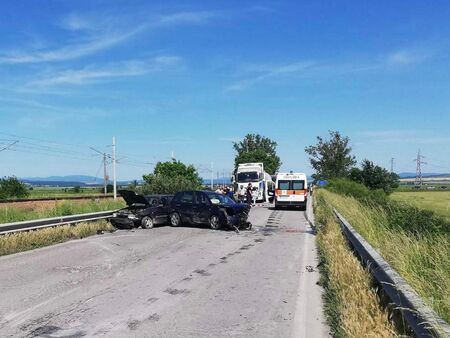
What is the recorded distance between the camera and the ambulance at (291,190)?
34.2 meters

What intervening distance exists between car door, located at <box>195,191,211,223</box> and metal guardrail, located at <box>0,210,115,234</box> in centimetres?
362

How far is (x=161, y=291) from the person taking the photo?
840 centimetres

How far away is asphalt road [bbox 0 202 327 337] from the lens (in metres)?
6.33

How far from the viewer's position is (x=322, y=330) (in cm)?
625

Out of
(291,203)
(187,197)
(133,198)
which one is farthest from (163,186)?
(133,198)

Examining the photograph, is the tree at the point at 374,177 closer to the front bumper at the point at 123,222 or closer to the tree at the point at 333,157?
the tree at the point at 333,157

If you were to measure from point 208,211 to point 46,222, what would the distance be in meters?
6.53

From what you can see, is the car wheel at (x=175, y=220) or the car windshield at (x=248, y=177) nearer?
the car wheel at (x=175, y=220)

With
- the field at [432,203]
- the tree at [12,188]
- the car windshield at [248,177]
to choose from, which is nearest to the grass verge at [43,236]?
the field at [432,203]

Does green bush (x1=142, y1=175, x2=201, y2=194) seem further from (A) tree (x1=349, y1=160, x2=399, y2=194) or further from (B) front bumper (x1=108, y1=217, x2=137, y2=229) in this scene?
(A) tree (x1=349, y1=160, x2=399, y2=194)

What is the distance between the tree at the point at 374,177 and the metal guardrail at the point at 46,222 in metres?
51.6

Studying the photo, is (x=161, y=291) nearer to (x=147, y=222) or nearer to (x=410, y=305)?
(x=410, y=305)

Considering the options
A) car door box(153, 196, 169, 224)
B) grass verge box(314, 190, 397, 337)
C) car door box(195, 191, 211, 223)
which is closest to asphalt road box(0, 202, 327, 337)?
grass verge box(314, 190, 397, 337)

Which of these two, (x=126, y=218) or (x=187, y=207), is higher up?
(x=187, y=207)
